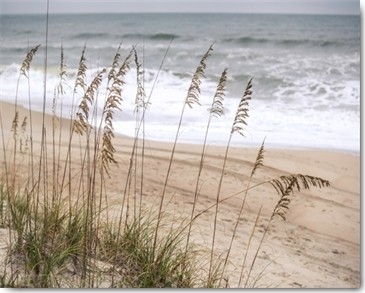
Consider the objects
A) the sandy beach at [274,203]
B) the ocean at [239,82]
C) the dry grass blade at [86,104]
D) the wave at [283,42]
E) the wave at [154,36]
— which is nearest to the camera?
the dry grass blade at [86,104]

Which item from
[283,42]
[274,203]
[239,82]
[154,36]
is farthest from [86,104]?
[154,36]

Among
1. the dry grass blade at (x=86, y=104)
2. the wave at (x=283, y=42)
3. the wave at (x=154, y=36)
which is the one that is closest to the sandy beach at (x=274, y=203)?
the dry grass blade at (x=86, y=104)

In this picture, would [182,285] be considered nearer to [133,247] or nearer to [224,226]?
[133,247]

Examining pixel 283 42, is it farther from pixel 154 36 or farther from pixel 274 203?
pixel 274 203

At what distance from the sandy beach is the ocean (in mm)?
303

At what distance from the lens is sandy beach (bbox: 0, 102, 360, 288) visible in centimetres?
335

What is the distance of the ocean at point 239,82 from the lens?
5.44 m

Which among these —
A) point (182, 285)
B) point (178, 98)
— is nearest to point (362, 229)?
point (182, 285)

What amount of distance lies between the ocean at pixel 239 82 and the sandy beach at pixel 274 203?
30 centimetres

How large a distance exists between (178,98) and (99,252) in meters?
4.76

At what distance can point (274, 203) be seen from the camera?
446 cm

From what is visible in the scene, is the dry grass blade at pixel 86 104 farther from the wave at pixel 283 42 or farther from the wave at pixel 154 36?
the wave at pixel 154 36

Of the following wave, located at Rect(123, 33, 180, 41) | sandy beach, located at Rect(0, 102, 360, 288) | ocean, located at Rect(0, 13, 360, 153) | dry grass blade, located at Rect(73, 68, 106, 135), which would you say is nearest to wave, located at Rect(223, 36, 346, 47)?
ocean, located at Rect(0, 13, 360, 153)

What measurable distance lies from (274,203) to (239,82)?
4905 mm
